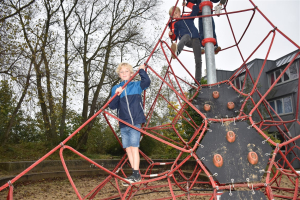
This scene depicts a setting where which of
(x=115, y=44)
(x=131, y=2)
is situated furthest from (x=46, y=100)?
(x=131, y=2)

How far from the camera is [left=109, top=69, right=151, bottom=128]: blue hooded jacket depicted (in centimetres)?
264

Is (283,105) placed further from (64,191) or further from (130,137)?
(130,137)

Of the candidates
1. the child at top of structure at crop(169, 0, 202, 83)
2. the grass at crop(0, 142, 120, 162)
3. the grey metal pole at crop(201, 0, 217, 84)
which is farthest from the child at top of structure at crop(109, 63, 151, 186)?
the grass at crop(0, 142, 120, 162)

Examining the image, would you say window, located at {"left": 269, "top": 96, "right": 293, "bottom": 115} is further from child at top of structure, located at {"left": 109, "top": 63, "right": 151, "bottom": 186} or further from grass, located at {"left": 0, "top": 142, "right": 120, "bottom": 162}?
child at top of structure, located at {"left": 109, "top": 63, "right": 151, "bottom": 186}

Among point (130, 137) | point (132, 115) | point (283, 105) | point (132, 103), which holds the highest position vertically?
point (283, 105)

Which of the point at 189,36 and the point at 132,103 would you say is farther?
the point at 189,36

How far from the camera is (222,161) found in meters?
2.07

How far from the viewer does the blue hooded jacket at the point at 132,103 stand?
2.64 meters

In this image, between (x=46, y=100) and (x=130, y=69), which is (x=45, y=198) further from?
(x=46, y=100)

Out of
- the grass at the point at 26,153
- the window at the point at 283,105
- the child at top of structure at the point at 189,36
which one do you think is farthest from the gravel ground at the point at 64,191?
the window at the point at 283,105

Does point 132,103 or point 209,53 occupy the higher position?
point 209,53

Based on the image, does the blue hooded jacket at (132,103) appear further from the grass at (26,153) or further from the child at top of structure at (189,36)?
the grass at (26,153)

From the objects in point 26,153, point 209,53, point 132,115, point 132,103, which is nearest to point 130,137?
point 132,115

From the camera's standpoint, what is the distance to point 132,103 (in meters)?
2.70
